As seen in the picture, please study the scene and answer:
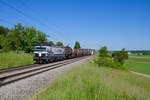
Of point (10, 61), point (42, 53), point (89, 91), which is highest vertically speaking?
point (42, 53)

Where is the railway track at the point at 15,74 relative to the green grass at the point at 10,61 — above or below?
below

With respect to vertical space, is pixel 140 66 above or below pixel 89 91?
below

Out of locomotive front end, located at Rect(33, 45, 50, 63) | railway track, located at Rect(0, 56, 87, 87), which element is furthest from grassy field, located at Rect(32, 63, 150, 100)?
locomotive front end, located at Rect(33, 45, 50, 63)

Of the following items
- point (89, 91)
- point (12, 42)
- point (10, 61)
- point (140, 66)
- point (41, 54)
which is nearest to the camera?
point (89, 91)

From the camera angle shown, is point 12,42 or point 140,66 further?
point 140,66

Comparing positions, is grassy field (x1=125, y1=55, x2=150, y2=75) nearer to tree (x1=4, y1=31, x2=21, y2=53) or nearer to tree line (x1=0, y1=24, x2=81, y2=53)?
tree line (x1=0, y1=24, x2=81, y2=53)

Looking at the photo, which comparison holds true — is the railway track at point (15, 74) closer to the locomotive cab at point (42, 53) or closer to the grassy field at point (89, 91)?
the grassy field at point (89, 91)

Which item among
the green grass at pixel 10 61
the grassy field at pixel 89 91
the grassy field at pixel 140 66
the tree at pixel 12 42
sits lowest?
the grassy field at pixel 140 66

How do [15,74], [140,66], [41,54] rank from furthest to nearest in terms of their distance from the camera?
1. [140,66]
2. [41,54]
3. [15,74]

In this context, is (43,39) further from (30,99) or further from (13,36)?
(30,99)

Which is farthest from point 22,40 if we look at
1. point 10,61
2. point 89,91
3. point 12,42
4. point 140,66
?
point 140,66

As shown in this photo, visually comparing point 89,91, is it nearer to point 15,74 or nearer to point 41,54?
point 15,74

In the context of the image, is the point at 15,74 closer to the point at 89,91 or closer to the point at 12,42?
the point at 89,91

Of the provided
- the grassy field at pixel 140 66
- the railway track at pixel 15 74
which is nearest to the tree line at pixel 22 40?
the railway track at pixel 15 74
